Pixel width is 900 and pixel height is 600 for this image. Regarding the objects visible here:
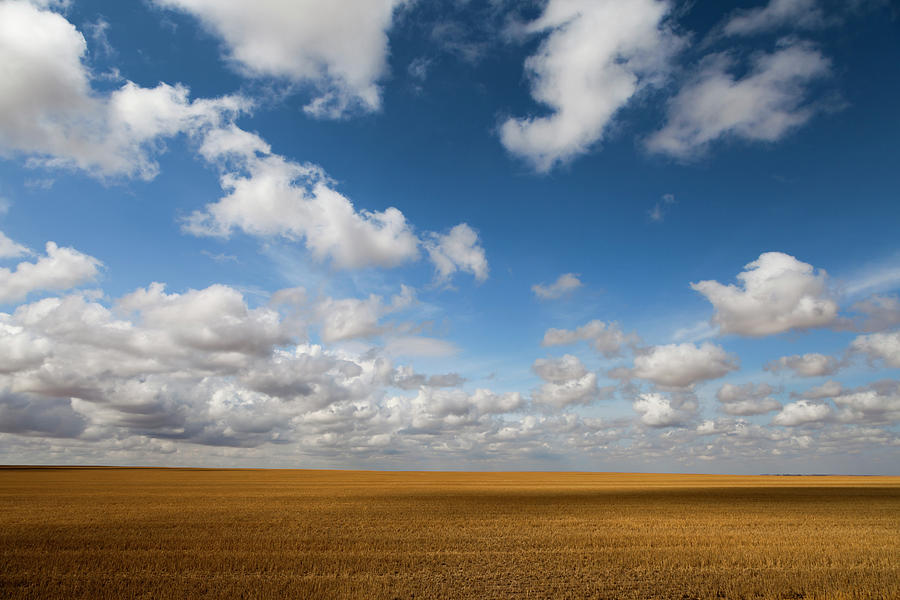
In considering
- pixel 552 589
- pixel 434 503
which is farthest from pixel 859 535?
pixel 434 503

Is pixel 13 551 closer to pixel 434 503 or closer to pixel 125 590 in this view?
pixel 125 590

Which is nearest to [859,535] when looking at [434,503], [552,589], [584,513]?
[584,513]

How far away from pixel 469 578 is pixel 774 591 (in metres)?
8.22

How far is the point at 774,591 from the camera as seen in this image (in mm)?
14180

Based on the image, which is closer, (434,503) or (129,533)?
(129,533)

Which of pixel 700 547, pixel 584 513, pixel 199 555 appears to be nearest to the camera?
pixel 199 555

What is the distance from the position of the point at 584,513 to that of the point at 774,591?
59.3 ft

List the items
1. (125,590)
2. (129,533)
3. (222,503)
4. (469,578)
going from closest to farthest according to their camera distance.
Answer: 1. (125,590)
2. (469,578)
3. (129,533)
4. (222,503)

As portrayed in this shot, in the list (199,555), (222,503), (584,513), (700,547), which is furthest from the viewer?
(222,503)

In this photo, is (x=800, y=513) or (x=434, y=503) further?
(x=434, y=503)

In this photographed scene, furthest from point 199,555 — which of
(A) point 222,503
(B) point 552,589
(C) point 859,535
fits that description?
(C) point 859,535

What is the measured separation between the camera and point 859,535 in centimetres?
2344

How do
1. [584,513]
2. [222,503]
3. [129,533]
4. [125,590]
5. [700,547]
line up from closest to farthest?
[125,590] → [700,547] → [129,533] → [584,513] → [222,503]

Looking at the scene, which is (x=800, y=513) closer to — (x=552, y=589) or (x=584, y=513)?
(x=584, y=513)
